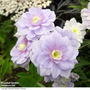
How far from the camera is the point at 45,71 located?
0.31m

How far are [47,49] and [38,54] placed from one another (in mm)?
33

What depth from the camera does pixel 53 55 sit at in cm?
33

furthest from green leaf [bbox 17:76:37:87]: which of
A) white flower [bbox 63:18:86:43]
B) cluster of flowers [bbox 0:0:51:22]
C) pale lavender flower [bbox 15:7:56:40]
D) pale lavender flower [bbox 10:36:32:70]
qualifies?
cluster of flowers [bbox 0:0:51:22]

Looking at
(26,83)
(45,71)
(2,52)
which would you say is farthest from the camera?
(2,52)

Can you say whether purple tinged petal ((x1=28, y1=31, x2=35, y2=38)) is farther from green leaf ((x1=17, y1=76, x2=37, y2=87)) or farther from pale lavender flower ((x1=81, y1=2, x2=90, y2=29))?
pale lavender flower ((x1=81, y1=2, x2=90, y2=29))

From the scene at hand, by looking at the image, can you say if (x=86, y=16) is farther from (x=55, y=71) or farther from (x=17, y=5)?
(x=17, y=5)

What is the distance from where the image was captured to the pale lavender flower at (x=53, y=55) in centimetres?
31

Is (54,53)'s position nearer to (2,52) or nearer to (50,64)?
(50,64)

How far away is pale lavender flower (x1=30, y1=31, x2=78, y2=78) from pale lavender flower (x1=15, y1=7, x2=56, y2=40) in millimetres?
57

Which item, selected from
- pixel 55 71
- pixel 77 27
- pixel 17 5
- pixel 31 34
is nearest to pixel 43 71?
pixel 55 71

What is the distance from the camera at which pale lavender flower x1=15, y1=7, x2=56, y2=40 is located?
374 millimetres

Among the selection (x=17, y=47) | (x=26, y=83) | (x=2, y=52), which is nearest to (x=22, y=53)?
(x=17, y=47)

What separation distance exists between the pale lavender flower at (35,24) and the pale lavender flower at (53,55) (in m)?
0.06

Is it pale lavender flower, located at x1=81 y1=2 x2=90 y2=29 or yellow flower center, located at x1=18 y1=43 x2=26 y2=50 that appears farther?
pale lavender flower, located at x1=81 y1=2 x2=90 y2=29
